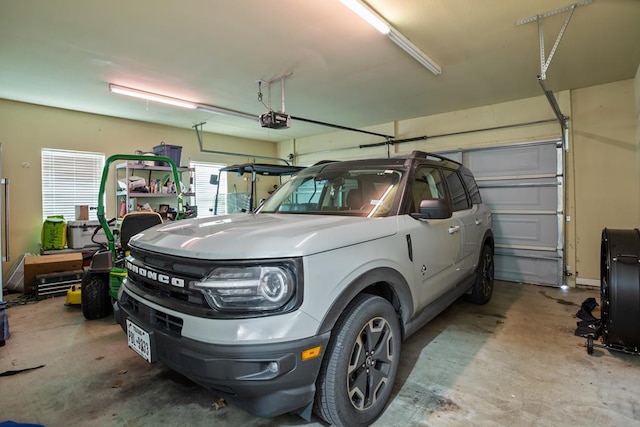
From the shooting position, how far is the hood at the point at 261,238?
142cm

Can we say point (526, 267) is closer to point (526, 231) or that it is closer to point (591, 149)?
point (526, 231)

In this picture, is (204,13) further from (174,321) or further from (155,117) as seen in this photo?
(155,117)

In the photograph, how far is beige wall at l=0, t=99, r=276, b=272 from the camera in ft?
17.3

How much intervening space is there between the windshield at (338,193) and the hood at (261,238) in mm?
298

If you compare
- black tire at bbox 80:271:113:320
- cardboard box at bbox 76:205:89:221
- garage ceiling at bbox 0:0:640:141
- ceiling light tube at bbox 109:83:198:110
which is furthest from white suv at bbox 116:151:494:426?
cardboard box at bbox 76:205:89:221

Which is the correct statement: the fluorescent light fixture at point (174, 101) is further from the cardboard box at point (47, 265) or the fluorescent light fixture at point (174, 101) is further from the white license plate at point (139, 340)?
the white license plate at point (139, 340)

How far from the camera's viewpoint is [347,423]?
163 centimetres

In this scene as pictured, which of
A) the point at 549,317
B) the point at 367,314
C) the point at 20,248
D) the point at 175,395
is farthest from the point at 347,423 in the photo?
the point at 20,248

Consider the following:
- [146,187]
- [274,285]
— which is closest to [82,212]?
[146,187]

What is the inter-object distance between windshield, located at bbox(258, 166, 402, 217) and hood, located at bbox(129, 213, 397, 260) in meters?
0.30

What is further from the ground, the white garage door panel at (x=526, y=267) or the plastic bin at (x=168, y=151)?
the plastic bin at (x=168, y=151)

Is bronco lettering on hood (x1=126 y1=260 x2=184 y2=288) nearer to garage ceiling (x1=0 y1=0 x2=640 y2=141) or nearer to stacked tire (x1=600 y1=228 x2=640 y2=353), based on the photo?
garage ceiling (x1=0 y1=0 x2=640 y2=141)

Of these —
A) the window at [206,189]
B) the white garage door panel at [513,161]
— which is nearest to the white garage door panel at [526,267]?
the white garage door panel at [513,161]

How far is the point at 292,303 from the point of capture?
1.40 m
